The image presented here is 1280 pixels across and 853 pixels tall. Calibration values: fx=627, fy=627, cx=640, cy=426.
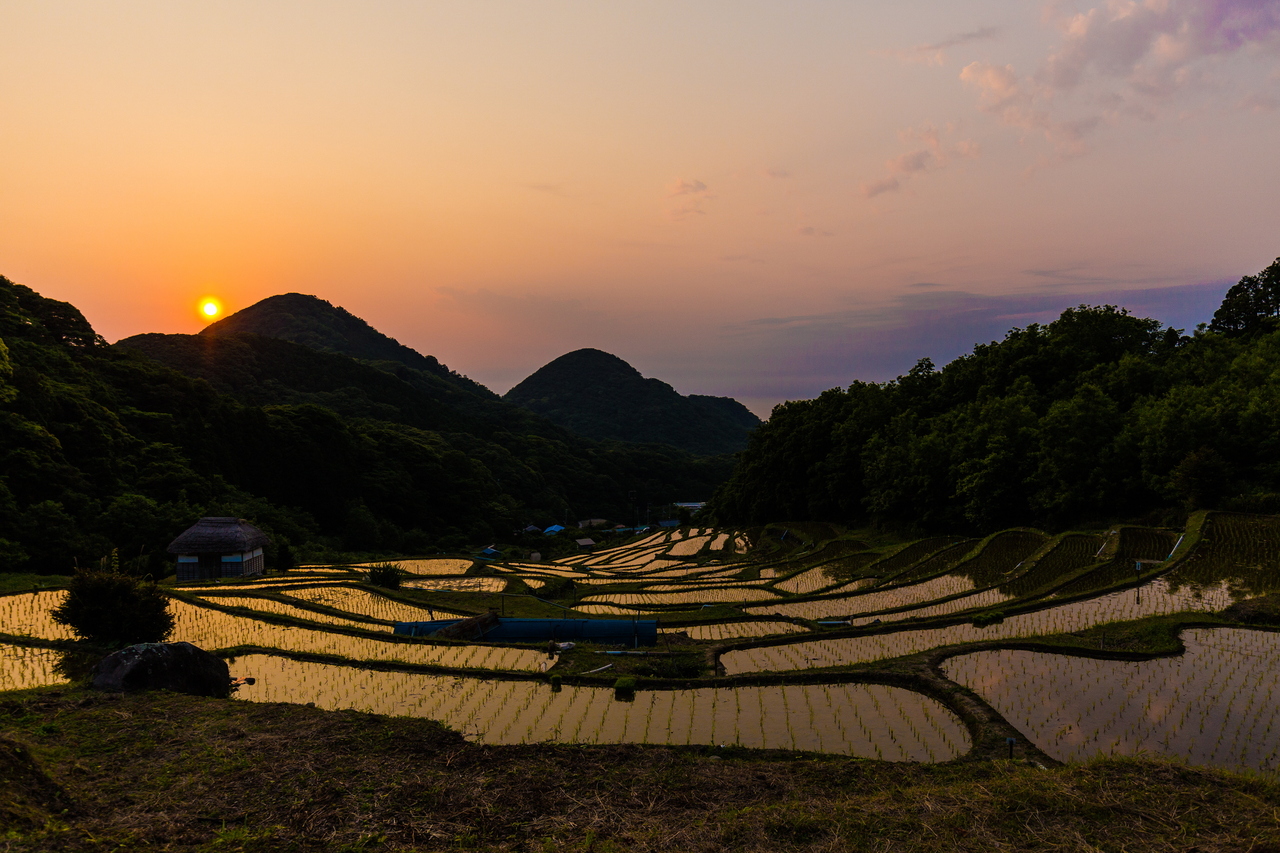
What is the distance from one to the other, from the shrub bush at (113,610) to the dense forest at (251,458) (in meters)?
18.7

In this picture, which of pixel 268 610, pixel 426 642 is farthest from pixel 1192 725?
pixel 268 610

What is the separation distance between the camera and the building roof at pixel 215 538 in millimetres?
30578

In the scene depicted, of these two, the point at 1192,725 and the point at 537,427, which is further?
the point at 537,427

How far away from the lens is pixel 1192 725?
948 cm

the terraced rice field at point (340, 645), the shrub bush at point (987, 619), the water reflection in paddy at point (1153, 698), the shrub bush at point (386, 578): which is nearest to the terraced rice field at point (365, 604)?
the shrub bush at point (386, 578)

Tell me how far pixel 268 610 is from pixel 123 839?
16.9 metres

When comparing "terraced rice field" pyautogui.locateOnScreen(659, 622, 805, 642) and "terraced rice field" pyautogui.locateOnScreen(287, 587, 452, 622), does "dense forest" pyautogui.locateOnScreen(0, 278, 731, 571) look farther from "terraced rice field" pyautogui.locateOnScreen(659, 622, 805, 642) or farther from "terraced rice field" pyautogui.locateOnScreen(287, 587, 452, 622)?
"terraced rice field" pyautogui.locateOnScreen(659, 622, 805, 642)

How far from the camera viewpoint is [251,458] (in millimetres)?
63219

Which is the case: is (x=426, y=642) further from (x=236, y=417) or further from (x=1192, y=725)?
(x=236, y=417)

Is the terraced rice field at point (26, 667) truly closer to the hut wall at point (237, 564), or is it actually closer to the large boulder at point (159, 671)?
the large boulder at point (159, 671)

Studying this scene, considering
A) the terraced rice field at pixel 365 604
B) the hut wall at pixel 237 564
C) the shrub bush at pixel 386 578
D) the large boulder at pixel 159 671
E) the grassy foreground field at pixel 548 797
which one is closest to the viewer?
the grassy foreground field at pixel 548 797

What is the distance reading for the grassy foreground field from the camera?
19.6 ft

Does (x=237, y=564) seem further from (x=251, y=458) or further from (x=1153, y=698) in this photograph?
(x=251, y=458)

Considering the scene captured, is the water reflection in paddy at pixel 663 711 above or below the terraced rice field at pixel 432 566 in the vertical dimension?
above
